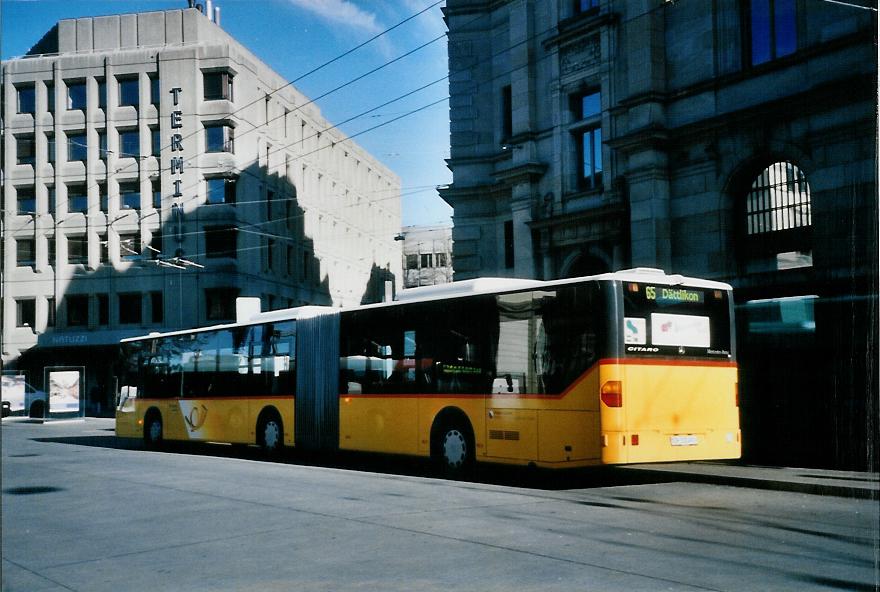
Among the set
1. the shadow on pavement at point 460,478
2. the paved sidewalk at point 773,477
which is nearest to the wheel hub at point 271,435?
the shadow on pavement at point 460,478

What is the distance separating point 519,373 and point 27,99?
150 feet

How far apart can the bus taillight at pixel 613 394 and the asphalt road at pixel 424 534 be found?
127 centimetres

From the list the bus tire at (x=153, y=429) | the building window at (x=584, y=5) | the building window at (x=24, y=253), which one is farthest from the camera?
the building window at (x=24, y=253)

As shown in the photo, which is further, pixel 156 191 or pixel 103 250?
pixel 103 250

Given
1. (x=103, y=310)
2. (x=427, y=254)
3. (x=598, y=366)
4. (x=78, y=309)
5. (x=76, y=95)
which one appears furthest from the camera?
(x=427, y=254)

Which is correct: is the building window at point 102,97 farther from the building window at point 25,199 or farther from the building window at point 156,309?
the building window at point 156,309

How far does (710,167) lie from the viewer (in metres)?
21.3

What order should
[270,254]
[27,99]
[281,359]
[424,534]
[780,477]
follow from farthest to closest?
[270,254] < [27,99] < [281,359] < [780,477] < [424,534]

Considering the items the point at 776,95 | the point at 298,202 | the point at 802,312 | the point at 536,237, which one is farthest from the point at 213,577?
the point at 298,202

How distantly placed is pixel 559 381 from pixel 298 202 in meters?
47.3

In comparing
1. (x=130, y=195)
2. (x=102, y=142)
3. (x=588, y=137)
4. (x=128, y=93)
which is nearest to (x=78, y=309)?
(x=130, y=195)

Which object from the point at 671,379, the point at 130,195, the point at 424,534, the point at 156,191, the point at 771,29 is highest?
the point at 156,191

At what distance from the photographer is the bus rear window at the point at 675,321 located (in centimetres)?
→ 1260

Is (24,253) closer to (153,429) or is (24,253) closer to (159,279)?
(159,279)
